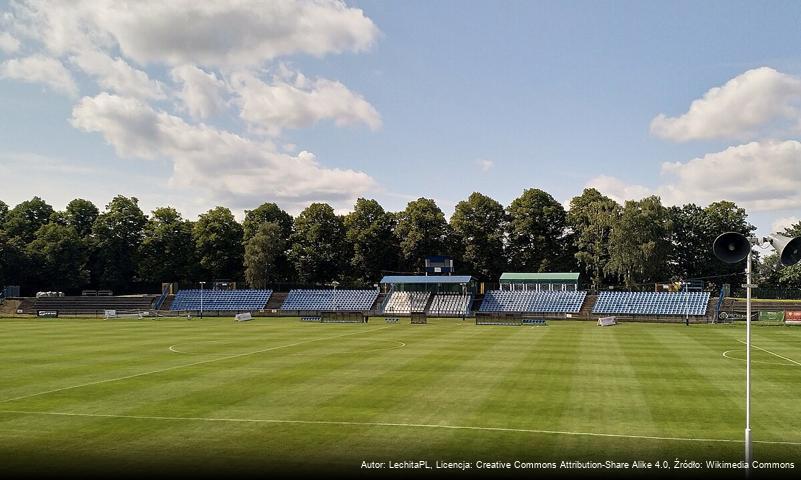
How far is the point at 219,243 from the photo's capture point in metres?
109

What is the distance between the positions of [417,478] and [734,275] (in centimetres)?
10291

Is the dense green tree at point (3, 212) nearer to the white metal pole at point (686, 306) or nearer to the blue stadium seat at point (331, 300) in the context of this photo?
the blue stadium seat at point (331, 300)

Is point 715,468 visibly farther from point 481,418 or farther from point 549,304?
point 549,304

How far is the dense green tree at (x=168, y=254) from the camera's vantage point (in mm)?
109375

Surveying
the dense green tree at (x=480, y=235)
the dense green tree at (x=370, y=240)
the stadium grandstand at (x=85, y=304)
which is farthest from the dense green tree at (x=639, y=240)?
the stadium grandstand at (x=85, y=304)

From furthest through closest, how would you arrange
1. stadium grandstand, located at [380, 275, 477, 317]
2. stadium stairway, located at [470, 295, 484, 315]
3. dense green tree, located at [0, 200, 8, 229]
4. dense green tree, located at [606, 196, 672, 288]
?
dense green tree, located at [0, 200, 8, 229] < dense green tree, located at [606, 196, 672, 288] < stadium stairway, located at [470, 295, 484, 315] < stadium grandstand, located at [380, 275, 477, 317]

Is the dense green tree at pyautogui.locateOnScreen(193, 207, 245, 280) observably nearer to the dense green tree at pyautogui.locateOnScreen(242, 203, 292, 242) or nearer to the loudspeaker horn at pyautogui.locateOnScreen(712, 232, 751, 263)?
the dense green tree at pyautogui.locateOnScreen(242, 203, 292, 242)

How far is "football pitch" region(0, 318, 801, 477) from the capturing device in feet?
53.5

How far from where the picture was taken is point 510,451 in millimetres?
16547

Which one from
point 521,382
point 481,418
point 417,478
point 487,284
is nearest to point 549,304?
point 487,284

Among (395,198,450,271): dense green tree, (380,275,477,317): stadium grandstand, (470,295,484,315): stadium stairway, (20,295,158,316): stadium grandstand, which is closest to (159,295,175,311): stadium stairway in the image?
(20,295,158,316): stadium grandstand

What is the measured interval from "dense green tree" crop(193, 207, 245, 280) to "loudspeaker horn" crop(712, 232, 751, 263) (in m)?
103

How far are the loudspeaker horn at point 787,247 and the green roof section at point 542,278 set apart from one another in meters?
80.1

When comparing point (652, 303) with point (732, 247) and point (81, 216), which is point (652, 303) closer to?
point (732, 247)
